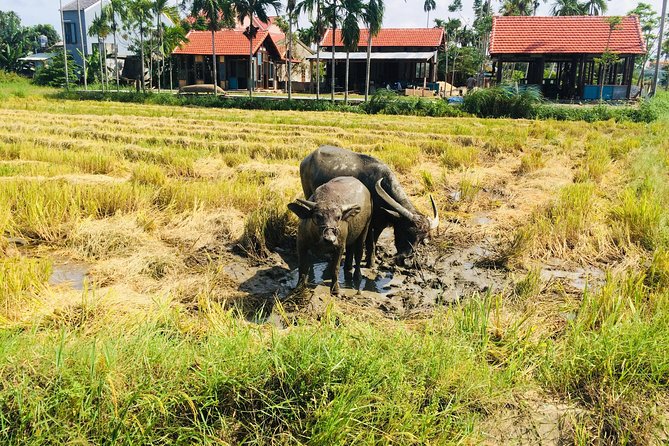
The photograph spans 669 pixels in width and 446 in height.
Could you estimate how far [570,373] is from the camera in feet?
9.55

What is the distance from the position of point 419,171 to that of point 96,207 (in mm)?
5376

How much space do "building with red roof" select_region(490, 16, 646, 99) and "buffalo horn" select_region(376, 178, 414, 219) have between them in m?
22.2

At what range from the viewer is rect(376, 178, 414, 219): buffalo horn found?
4.71 meters

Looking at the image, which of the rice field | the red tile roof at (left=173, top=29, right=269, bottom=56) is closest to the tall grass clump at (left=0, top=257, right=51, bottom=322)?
the rice field

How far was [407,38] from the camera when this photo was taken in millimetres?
35500

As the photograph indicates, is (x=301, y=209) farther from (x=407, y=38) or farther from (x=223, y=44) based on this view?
(x=407, y=38)

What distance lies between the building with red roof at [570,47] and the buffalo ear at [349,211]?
23005mm

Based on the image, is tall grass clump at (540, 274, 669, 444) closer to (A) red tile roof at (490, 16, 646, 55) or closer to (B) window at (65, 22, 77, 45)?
(A) red tile roof at (490, 16, 646, 55)

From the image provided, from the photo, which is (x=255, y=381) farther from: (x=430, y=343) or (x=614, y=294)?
(x=614, y=294)

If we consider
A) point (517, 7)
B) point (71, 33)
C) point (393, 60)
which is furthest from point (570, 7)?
point (71, 33)

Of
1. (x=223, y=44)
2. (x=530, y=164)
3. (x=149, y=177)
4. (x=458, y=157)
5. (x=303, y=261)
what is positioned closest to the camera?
(x=303, y=261)

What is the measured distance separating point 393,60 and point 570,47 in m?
11.6

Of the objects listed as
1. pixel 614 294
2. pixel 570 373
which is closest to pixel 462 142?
pixel 614 294

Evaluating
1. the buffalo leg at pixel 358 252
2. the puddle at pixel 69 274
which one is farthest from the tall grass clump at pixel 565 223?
the puddle at pixel 69 274
